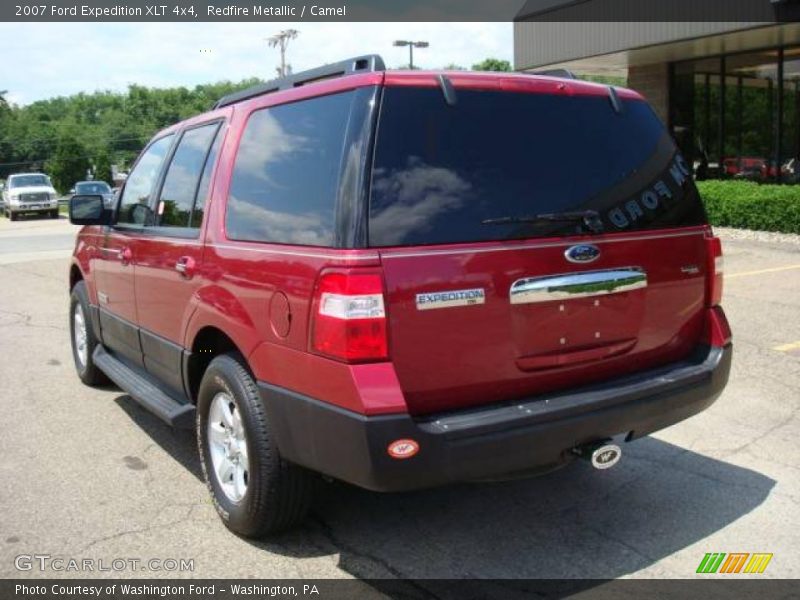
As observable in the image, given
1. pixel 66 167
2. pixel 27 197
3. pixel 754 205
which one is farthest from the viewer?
pixel 66 167

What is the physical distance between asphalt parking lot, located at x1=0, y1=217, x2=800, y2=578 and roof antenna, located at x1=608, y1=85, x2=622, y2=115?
191 cm

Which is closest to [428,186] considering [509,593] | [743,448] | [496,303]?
[496,303]

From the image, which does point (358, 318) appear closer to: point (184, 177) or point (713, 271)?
point (713, 271)

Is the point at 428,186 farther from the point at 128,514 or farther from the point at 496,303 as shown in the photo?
the point at 128,514

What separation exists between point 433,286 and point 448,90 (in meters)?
0.80

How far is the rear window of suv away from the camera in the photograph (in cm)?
291

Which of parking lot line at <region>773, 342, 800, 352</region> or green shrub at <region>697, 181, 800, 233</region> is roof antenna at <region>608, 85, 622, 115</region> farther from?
green shrub at <region>697, 181, 800, 233</region>

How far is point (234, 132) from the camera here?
3.81m

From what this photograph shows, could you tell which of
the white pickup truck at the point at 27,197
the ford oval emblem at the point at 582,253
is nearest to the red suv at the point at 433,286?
the ford oval emblem at the point at 582,253

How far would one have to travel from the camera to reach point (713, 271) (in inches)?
145

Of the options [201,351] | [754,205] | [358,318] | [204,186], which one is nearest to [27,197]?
[754,205]

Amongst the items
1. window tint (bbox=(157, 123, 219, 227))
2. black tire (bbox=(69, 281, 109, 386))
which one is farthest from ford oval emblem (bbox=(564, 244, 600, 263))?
black tire (bbox=(69, 281, 109, 386))

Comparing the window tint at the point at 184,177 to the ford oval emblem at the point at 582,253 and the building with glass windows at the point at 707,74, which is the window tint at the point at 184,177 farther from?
the building with glass windows at the point at 707,74

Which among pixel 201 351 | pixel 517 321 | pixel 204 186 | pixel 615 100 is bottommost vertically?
pixel 201 351
